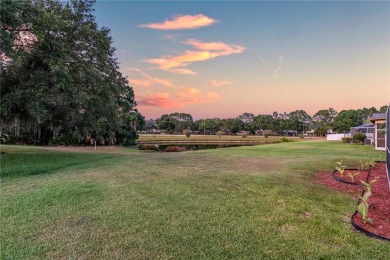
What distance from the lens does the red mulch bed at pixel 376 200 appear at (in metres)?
3.56

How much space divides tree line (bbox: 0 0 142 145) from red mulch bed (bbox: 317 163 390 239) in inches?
362

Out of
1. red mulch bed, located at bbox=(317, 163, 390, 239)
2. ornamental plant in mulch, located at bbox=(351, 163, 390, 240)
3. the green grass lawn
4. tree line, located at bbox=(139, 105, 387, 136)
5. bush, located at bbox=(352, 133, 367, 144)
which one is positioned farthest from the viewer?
tree line, located at bbox=(139, 105, 387, 136)

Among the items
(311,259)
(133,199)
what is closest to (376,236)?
(311,259)

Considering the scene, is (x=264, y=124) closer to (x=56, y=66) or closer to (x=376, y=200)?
(x=56, y=66)

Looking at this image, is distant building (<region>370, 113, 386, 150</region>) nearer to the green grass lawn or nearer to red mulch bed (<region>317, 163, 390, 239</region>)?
red mulch bed (<region>317, 163, 390, 239</region>)

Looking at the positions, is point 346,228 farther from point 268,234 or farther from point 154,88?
point 154,88

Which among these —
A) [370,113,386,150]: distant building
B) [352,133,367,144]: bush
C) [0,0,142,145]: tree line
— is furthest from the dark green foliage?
[0,0,142,145]: tree line

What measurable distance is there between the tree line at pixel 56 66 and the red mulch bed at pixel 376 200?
30.2ft

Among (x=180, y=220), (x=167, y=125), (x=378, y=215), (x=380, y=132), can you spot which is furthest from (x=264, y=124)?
(x=180, y=220)

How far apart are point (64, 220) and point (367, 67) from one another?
18089 mm

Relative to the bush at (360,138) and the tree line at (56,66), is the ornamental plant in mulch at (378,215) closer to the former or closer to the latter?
the tree line at (56,66)

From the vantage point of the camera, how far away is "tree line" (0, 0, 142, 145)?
9438mm

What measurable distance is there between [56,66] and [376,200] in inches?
406

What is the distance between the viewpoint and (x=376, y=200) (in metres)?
4.87
